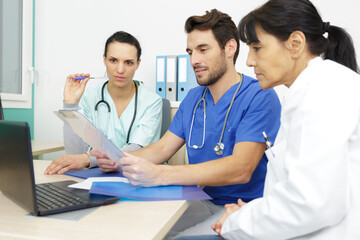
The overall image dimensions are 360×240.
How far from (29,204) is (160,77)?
5.72ft

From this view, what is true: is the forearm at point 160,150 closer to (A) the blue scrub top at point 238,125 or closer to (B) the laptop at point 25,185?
(A) the blue scrub top at point 238,125

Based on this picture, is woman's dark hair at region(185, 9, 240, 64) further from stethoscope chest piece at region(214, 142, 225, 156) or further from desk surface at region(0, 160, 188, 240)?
desk surface at region(0, 160, 188, 240)

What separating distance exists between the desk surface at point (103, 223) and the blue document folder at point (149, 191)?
0.12ft

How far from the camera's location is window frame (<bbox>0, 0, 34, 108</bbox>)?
270 cm

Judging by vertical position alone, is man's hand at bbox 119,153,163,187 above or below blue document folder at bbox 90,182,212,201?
above

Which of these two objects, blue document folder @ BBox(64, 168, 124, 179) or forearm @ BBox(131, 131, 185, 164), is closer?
blue document folder @ BBox(64, 168, 124, 179)

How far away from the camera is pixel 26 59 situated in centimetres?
275

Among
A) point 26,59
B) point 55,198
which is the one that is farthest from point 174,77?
point 55,198

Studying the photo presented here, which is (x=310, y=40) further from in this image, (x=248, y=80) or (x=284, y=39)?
(x=248, y=80)

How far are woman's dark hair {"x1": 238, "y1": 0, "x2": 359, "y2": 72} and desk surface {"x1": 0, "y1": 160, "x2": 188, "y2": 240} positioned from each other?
51cm

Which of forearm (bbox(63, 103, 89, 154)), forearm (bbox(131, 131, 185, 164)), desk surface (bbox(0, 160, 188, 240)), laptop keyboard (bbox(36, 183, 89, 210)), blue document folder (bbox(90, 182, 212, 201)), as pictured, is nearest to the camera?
desk surface (bbox(0, 160, 188, 240))

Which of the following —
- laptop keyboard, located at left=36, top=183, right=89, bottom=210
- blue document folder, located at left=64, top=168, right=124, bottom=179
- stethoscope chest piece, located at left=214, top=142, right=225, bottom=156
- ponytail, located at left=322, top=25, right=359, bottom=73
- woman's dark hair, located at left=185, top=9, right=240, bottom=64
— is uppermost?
woman's dark hair, located at left=185, top=9, right=240, bottom=64

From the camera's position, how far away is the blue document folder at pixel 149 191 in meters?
0.82

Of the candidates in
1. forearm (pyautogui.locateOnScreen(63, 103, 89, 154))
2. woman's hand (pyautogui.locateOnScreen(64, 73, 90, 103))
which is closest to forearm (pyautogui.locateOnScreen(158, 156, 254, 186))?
forearm (pyautogui.locateOnScreen(63, 103, 89, 154))
